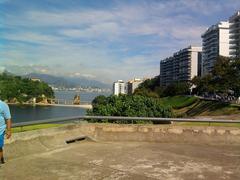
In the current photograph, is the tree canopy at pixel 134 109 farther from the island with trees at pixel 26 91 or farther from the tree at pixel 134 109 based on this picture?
the island with trees at pixel 26 91

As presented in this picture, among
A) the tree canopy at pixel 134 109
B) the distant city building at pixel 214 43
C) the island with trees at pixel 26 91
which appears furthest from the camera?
the island with trees at pixel 26 91

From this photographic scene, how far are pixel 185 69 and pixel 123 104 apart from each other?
150952mm

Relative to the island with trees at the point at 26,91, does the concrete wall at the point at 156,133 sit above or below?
below

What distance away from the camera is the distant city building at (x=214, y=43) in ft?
461

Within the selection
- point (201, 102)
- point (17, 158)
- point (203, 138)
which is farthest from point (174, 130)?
point (201, 102)

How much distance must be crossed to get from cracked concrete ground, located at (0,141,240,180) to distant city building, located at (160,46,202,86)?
155225 mm

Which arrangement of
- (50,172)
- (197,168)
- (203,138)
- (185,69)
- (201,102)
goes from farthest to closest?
(185,69), (201,102), (203,138), (197,168), (50,172)

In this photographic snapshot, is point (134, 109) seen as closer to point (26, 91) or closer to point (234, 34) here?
point (234, 34)

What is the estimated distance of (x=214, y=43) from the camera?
148 meters

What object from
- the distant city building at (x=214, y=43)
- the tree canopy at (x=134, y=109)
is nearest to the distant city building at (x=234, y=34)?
the distant city building at (x=214, y=43)

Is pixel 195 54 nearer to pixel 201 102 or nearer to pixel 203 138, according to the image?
pixel 201 102

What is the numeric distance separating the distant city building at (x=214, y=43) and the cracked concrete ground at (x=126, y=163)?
419 ft

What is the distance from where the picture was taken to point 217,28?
145000 mm

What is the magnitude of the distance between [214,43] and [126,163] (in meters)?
146
